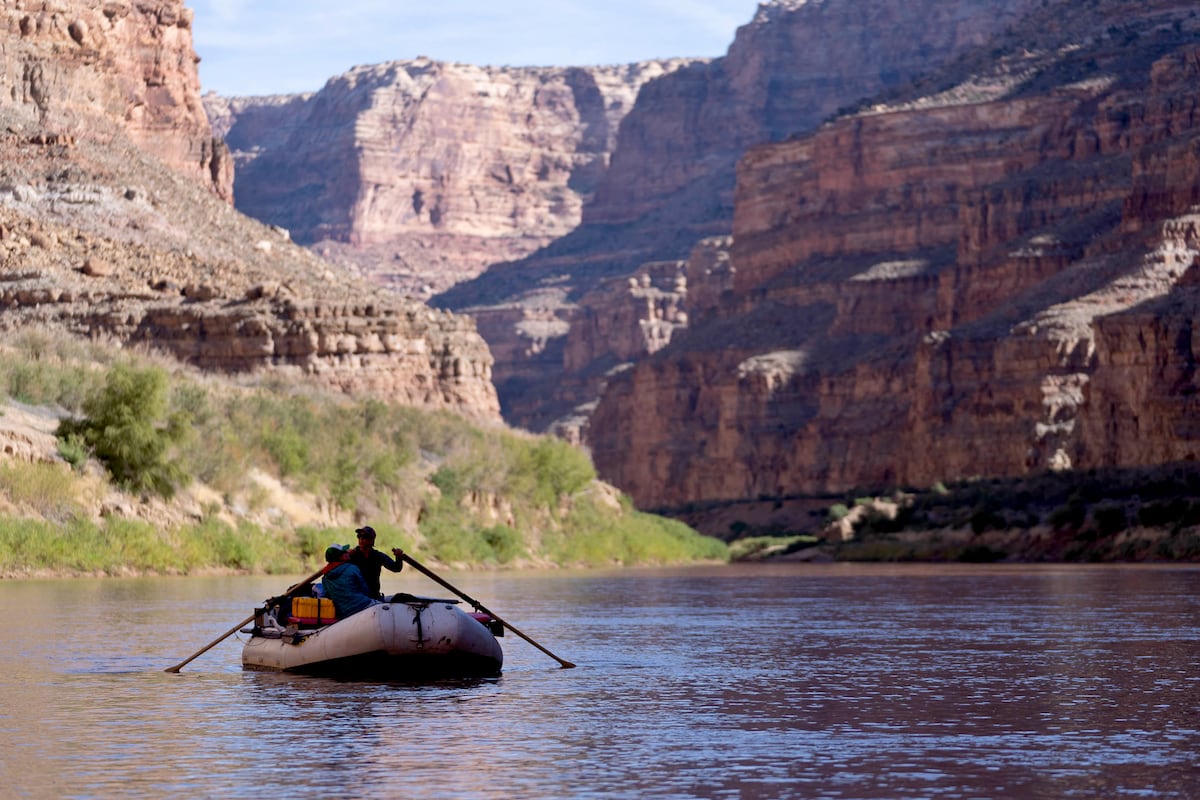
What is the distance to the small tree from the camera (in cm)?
6191

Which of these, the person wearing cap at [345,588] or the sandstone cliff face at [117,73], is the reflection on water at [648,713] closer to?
the person wearing cap at [345,588]

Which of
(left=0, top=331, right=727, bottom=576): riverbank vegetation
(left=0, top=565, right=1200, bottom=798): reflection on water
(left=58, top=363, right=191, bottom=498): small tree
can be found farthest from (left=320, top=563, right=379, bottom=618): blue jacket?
(left=58, top=363, right=191, bottom=498): small tree

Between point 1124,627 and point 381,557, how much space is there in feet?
46.6

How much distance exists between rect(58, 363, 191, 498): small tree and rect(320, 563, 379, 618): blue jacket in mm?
33134

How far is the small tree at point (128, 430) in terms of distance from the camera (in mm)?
61906

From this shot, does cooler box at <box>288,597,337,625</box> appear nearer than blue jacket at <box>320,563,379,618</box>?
No

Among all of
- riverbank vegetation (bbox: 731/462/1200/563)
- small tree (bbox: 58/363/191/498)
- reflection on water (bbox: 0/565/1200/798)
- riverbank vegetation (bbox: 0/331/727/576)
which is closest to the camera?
reflection on water (bbox: 0/565/1200/798)

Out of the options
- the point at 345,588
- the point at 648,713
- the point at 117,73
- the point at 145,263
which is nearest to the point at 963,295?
the point at 117,73

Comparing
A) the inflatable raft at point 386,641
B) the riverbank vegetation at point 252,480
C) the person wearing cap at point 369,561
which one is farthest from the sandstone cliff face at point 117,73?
the inflatable raft at point 386,641

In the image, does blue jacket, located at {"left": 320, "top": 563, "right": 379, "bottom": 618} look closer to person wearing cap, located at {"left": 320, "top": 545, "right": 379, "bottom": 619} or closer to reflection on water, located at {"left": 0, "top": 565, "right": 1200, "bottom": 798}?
person wearing cap, located at {"left": 320, "top": 545, "right": 379, "bottom": 619}

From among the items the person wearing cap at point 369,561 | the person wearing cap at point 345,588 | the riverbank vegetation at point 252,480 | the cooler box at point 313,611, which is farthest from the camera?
the riverbank vegetation at point 252,480

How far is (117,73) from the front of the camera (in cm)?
10700

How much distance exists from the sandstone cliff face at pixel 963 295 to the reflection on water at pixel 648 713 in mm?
81199

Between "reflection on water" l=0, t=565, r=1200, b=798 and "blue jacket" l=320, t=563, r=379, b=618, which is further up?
"blue jacket" l=320, t=563, r=379, b=618
